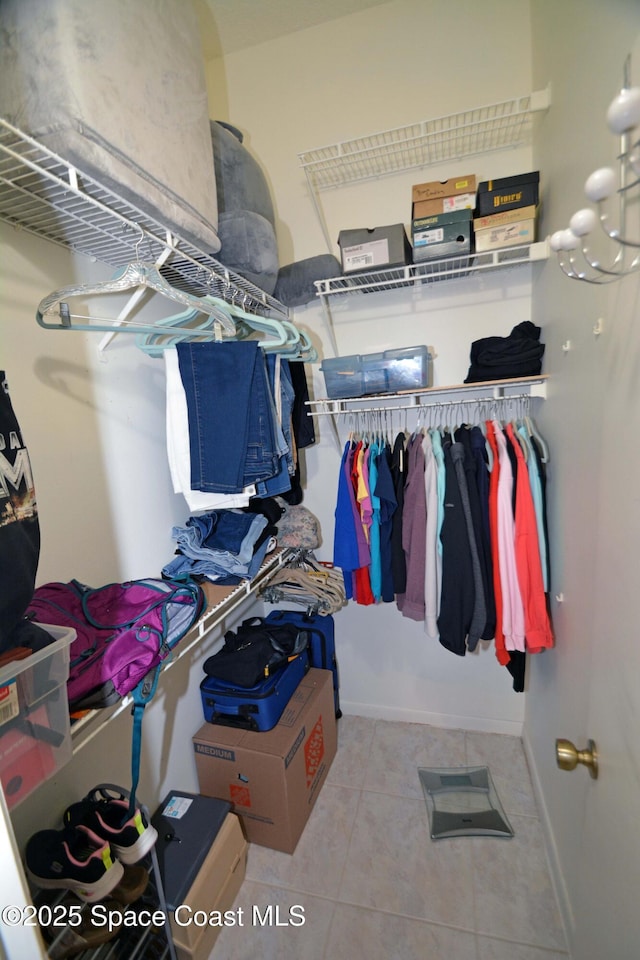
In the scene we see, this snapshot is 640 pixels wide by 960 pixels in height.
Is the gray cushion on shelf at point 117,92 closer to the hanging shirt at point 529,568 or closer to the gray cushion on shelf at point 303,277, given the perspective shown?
the gray cushion on shelf at point 303,277

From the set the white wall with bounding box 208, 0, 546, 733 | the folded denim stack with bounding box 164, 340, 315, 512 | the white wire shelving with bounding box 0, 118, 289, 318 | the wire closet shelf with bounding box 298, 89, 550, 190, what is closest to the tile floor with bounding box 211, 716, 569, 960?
the white wall with bounding box 208, 0, 546, 733

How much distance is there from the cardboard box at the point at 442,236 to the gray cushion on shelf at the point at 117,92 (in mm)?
834

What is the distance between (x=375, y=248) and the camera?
163cm

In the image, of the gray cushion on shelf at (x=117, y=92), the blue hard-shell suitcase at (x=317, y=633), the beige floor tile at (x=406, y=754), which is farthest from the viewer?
the blue hard-shell suitcase at (x=317, y=633)

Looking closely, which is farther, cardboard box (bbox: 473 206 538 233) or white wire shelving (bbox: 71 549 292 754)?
cardboard box (bbox: 473 206 538 233)

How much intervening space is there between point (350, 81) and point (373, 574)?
7.24 ft

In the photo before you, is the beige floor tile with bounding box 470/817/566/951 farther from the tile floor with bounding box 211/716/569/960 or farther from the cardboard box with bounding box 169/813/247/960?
the cardboard box with bounding box 169/813/247/960

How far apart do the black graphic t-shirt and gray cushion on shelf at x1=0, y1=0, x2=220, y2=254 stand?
0.57m

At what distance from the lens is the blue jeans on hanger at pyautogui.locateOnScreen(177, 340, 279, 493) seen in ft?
4.20

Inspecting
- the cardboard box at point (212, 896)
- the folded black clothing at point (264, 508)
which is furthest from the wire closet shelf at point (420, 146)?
the cardboard box at point (212, 896)

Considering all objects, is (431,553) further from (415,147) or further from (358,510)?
(415,147)

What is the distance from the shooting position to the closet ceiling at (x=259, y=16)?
1692 millimetres

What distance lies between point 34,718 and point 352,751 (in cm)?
179

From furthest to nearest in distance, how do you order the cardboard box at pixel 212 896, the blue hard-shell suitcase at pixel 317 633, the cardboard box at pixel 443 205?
the blue hard-shell suitcase at pixel 317 633, the cardboard box at pixel 443 205, the cardboard box at pixel 212 896
